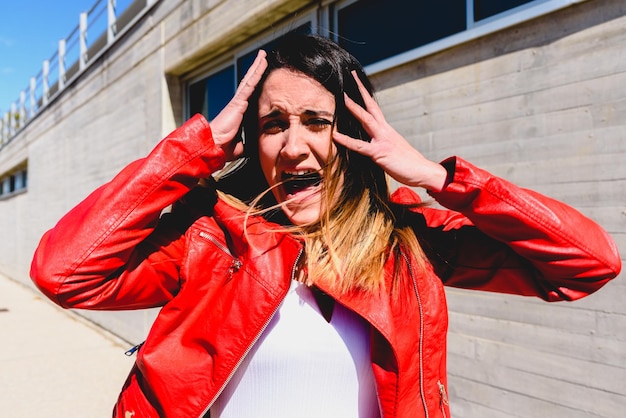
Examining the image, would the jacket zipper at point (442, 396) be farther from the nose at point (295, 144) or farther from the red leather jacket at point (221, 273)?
the nose at point (295, 144)

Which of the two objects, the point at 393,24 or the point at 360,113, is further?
the point at 393,24

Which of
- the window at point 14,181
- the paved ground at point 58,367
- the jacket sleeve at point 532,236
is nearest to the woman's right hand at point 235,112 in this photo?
the jacket sleeve at point 532,236

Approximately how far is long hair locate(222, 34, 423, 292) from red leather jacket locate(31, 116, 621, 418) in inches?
2.5

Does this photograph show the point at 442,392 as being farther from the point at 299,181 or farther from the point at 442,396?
the point at 299,181

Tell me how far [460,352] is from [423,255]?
1.60 metres

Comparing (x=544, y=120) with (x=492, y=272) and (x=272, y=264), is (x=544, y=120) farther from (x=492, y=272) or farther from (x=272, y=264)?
(x=272, y=264)

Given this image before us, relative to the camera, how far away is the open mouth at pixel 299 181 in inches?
64.7

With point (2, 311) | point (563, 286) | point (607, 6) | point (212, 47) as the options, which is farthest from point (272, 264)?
point (2, 311)

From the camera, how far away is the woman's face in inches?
64.0

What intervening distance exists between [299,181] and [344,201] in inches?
6.4

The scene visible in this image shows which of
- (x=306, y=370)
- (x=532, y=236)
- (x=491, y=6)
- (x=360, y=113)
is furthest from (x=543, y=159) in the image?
(x=306, y=370)

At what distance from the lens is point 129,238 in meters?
1.46

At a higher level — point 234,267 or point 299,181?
point 299,181

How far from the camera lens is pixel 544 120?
2549 mm
